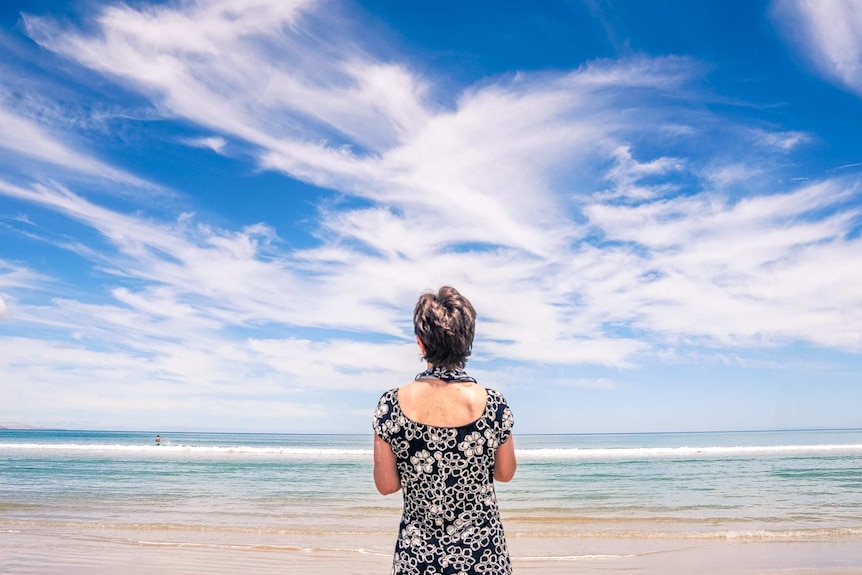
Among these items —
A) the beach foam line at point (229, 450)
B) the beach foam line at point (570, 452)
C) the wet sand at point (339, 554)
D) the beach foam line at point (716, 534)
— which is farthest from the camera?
the beach foam line at point (229, 450)

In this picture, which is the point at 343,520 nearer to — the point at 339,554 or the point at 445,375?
the point at 339,554

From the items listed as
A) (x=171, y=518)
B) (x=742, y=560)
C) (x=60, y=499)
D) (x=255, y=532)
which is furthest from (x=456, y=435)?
(x=60, y=499)

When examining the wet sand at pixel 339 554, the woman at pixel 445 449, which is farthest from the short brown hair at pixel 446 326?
the wet sand at pixel 339 554

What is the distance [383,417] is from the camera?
2229 millimetres

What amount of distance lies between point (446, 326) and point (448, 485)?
53cm

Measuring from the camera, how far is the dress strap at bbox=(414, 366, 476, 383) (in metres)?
2.24

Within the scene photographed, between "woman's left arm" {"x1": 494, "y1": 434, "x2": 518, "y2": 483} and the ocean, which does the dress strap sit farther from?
the ocean

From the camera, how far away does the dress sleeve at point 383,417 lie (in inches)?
87.3

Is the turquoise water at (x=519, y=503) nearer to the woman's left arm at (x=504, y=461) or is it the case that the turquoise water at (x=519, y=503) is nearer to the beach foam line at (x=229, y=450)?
the woman's left arm at (x=504, y=461)

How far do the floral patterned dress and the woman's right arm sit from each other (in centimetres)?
2

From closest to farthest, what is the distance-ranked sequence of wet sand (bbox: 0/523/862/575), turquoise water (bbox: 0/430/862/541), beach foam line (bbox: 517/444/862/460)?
1. wet sand (bbox: 0/523/862/575)
2. turquoise water (bbox: 0/430/862/541)
3. beach foam line (bbox: 517/444/862/460)

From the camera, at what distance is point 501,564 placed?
2.29m

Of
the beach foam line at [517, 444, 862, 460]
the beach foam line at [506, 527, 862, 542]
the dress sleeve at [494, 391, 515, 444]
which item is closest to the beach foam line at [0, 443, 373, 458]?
the beach foam line at [517, 444, 862, 460]

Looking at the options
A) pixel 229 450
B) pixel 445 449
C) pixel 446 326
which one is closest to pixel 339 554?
pixel 445 449
